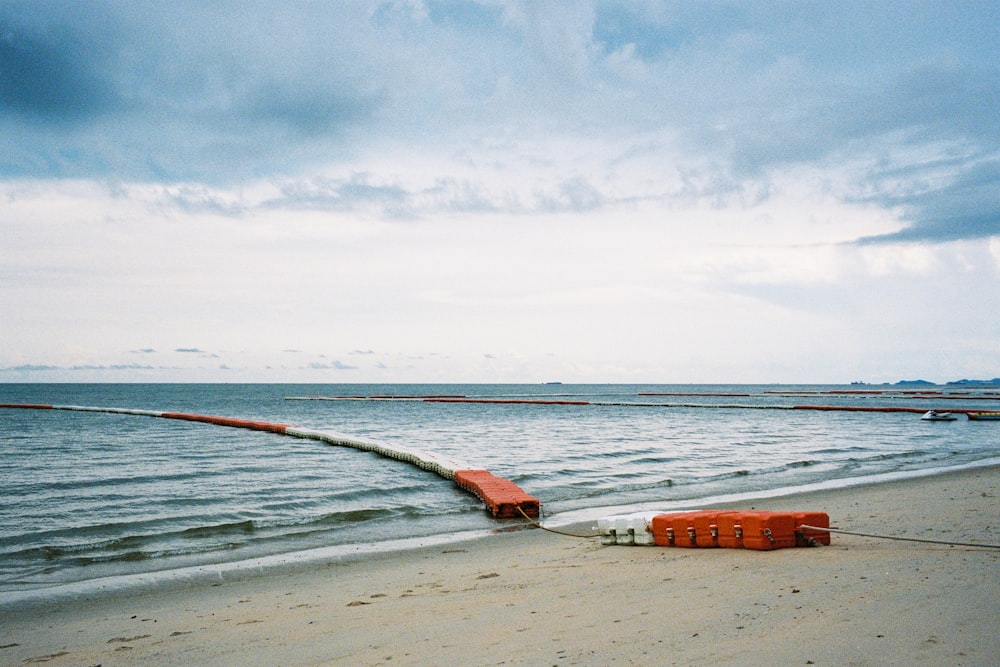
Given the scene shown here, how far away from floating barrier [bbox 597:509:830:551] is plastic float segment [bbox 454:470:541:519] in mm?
3859

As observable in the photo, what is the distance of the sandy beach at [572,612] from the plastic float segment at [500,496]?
377 cm

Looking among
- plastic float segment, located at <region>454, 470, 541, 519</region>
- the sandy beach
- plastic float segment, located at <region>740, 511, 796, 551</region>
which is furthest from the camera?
plastic float segment, located at <region>454, 470, 541, 519</region>

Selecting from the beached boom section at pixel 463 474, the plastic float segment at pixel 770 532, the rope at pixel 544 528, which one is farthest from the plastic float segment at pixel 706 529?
the beached boom section at pixel 463 474

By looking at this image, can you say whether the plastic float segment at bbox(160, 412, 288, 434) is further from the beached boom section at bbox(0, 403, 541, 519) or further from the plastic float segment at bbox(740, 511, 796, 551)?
the plastic float segment at bbox(740, 511, 796, 551)

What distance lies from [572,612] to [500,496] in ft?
29.1

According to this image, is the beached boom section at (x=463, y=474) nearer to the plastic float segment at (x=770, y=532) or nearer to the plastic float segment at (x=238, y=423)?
the plastic float segment at (x=238, y=423)

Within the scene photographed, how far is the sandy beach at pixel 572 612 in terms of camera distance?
5.56 meters

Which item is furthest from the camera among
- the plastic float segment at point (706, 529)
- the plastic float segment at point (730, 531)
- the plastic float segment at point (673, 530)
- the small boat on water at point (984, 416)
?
the small boat on water at point (984, 416)

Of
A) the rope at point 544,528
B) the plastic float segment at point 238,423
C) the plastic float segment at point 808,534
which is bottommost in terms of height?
the rope at point 544,528

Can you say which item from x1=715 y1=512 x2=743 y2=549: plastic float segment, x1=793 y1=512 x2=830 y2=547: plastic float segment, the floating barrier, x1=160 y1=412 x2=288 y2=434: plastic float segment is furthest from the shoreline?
x1=160 y1=412 x2=288 y2=434: plastic float segment

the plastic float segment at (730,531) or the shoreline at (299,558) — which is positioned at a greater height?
the plastic float segment at (730,531)

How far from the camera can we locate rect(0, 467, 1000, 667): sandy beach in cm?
556

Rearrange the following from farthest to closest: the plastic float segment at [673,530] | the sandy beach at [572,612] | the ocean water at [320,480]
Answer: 1. the ocean water at [320,480]
2. the plastic float segment at [673,530]
3. the sandy beach at [572,612]

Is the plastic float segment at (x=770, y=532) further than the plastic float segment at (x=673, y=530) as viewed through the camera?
No
